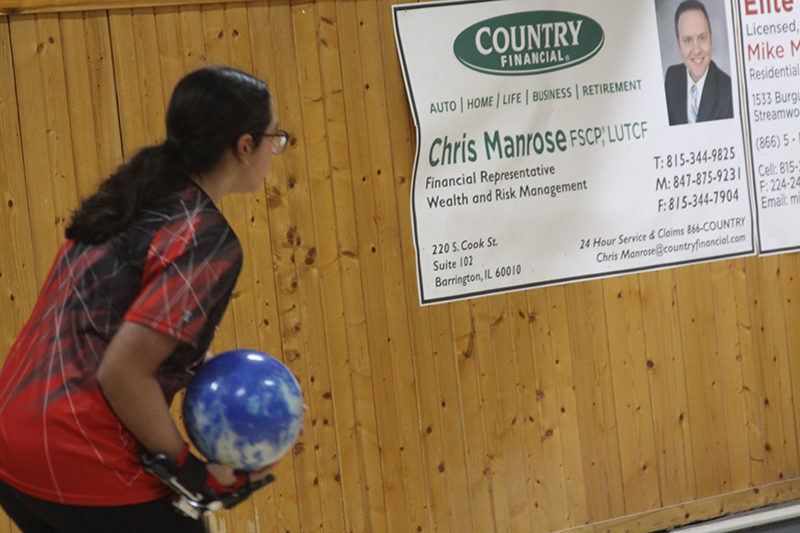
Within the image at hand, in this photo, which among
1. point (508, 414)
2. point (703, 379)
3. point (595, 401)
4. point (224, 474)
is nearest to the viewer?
point (224, 474)

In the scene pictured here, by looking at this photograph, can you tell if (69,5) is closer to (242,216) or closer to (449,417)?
(242,216)

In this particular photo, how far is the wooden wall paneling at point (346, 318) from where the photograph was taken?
3.06 metres

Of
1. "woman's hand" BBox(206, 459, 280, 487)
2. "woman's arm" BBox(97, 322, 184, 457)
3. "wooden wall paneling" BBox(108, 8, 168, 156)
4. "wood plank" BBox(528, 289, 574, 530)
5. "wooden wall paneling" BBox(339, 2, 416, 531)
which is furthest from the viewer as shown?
"wood plank" BBox(528, 289, 574, 530)

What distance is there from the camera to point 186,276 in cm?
134

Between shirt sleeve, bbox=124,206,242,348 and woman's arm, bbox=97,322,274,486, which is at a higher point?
shirt sleeve, bbox=124,206,242,348

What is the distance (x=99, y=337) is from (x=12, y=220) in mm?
1715

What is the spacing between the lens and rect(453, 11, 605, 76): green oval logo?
3.17 meters

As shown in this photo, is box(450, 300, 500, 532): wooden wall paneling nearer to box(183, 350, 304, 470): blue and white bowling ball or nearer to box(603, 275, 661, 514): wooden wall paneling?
box(603, 275, 661, 514): wooden wall paneling

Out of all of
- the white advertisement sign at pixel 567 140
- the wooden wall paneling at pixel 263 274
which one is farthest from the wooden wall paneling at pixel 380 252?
the wooden wall paneling at pixel 263 274

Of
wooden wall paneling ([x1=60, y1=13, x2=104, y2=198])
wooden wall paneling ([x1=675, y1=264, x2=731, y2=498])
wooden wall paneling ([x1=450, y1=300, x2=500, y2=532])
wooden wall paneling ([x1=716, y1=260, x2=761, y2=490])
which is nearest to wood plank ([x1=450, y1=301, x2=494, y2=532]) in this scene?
wooden wall paneling ([x1=450, y1=300, x2=500, y2=532])

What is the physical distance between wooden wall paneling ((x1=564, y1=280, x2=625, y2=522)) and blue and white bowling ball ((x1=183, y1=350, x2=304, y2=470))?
6.60 ft

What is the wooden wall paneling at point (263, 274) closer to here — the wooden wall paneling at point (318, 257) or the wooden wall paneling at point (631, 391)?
the wooden wall paneling at point (318, 257)

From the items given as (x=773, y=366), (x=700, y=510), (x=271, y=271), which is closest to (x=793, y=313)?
(x=773, y=366)

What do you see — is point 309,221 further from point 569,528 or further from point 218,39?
point 569,528
